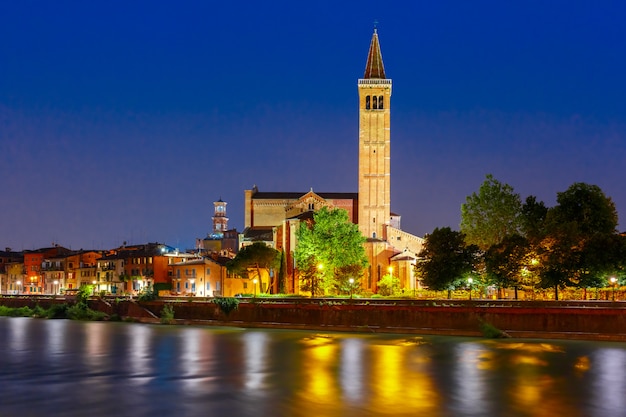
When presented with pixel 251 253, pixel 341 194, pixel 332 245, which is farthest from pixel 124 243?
pixel 332 245

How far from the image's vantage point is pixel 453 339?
140ft

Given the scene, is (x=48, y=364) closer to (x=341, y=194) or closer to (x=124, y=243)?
(x=341, y=194)

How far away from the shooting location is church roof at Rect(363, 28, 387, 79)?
9225 cm

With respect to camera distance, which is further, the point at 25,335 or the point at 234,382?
the point at 25,335

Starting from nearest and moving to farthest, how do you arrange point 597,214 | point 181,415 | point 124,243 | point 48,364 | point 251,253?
point 181,415 < point 48,364 < point 597,214 < point 251,253 < point 124,243

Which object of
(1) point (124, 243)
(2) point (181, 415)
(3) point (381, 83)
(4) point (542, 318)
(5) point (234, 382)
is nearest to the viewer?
(2) point (181, 415)

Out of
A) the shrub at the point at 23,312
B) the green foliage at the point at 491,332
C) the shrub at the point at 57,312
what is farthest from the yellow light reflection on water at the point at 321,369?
the shrub at the point at 23,312

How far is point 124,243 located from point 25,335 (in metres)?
72.2

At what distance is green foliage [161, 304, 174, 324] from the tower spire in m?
46.1

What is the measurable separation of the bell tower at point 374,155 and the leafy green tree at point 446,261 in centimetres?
2989

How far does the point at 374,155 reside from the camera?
290 ft

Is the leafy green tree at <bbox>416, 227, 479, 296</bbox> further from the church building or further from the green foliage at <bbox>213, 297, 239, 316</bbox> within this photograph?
the church building

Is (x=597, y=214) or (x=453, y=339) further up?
(x=597, y=214)

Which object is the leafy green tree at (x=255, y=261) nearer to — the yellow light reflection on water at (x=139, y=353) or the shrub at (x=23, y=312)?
the shrub at (x=23, y=312)
